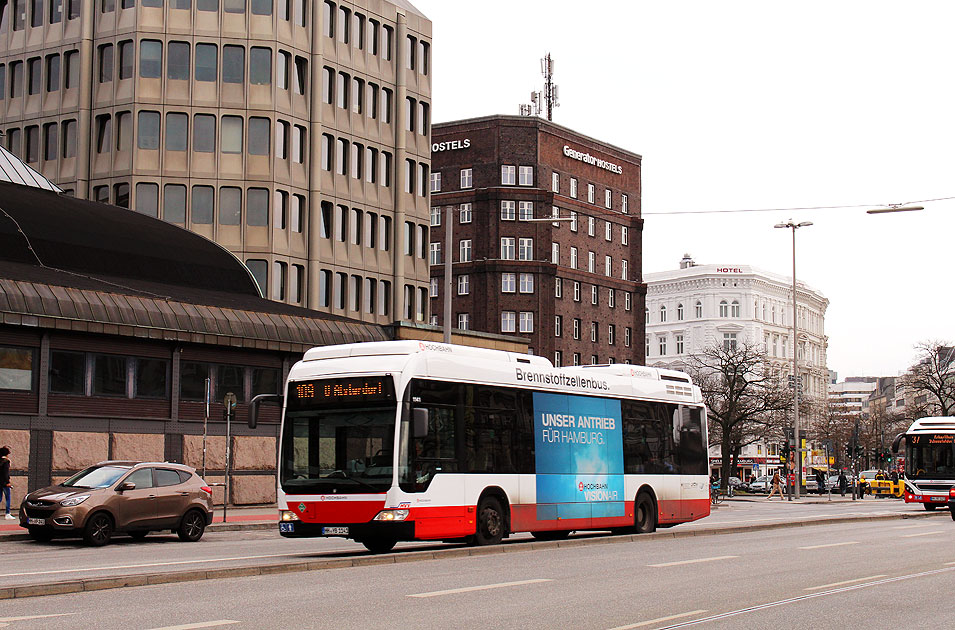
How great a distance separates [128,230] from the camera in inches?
1710

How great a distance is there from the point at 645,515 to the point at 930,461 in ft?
71.0

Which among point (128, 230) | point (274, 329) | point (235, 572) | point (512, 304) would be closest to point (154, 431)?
point (274, 329)

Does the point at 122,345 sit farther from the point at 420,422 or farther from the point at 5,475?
the point at 420,422

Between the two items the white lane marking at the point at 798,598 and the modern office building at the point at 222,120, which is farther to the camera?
the modern office building at the point at 222,120

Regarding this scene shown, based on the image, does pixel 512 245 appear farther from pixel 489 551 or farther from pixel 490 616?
pixel 490 616

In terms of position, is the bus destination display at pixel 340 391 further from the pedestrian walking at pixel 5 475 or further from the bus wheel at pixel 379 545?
the pedestrian walking at pixel 5 475

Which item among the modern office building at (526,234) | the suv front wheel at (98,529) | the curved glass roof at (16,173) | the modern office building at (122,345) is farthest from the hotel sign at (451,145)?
the suv front wheel at (98,529)

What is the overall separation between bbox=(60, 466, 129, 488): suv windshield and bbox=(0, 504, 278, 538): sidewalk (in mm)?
1701

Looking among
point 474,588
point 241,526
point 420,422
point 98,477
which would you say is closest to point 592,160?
point 241,526

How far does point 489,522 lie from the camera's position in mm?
20625

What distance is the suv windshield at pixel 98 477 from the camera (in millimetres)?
23844

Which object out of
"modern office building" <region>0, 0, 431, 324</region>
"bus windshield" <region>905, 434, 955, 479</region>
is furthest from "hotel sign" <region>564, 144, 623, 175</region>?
"bus windshield" <region>905, 434, 955, 479</region>

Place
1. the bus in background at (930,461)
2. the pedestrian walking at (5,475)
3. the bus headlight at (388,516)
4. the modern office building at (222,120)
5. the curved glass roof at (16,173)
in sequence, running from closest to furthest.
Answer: the bus headlight at (388,516), the pedestrian walking at (5,475), the bus in background at (930,461), the curved glass roof at (16,173), the modern office building at (222,120)

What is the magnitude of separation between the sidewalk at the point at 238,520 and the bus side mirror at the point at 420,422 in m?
10.2
